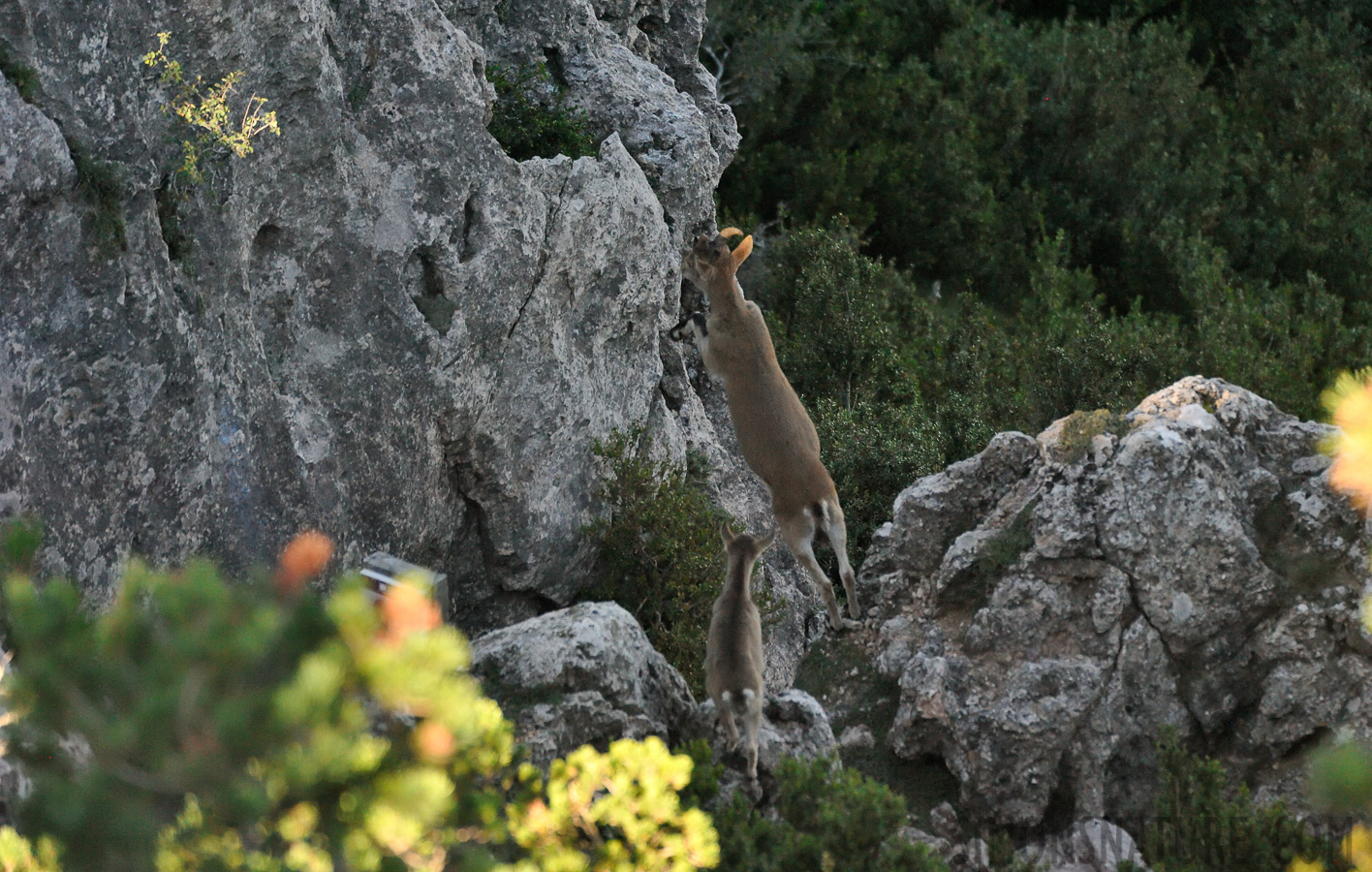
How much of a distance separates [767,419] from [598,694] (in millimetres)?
4432

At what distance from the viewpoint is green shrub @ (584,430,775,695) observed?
34.8ft

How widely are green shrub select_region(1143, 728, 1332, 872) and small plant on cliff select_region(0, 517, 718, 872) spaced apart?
172 inches

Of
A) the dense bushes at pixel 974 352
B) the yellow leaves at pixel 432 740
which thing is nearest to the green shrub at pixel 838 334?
the dense bushes at pixel 974 352

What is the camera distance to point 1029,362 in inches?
666

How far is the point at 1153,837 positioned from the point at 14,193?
6.92 metres

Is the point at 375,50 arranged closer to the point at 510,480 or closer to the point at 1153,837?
the point at 510,480

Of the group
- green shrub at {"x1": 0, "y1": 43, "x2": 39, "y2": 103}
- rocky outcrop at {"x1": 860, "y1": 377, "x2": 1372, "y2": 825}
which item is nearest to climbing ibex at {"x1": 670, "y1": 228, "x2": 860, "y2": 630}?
rocky outcrop at {"x1": 860, "y1": 377, "x2": 1372, "y2": 825}

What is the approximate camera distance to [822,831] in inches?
244

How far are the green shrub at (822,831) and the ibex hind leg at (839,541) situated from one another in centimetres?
434

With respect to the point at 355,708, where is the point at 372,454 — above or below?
below

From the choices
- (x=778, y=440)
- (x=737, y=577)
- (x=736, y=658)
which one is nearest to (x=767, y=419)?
(x=778, y=440)

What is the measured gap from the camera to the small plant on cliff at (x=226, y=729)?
3557mm

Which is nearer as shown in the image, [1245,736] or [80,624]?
[80,624]

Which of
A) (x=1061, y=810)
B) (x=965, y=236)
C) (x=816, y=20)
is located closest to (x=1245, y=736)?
(x=1061, y=810)
